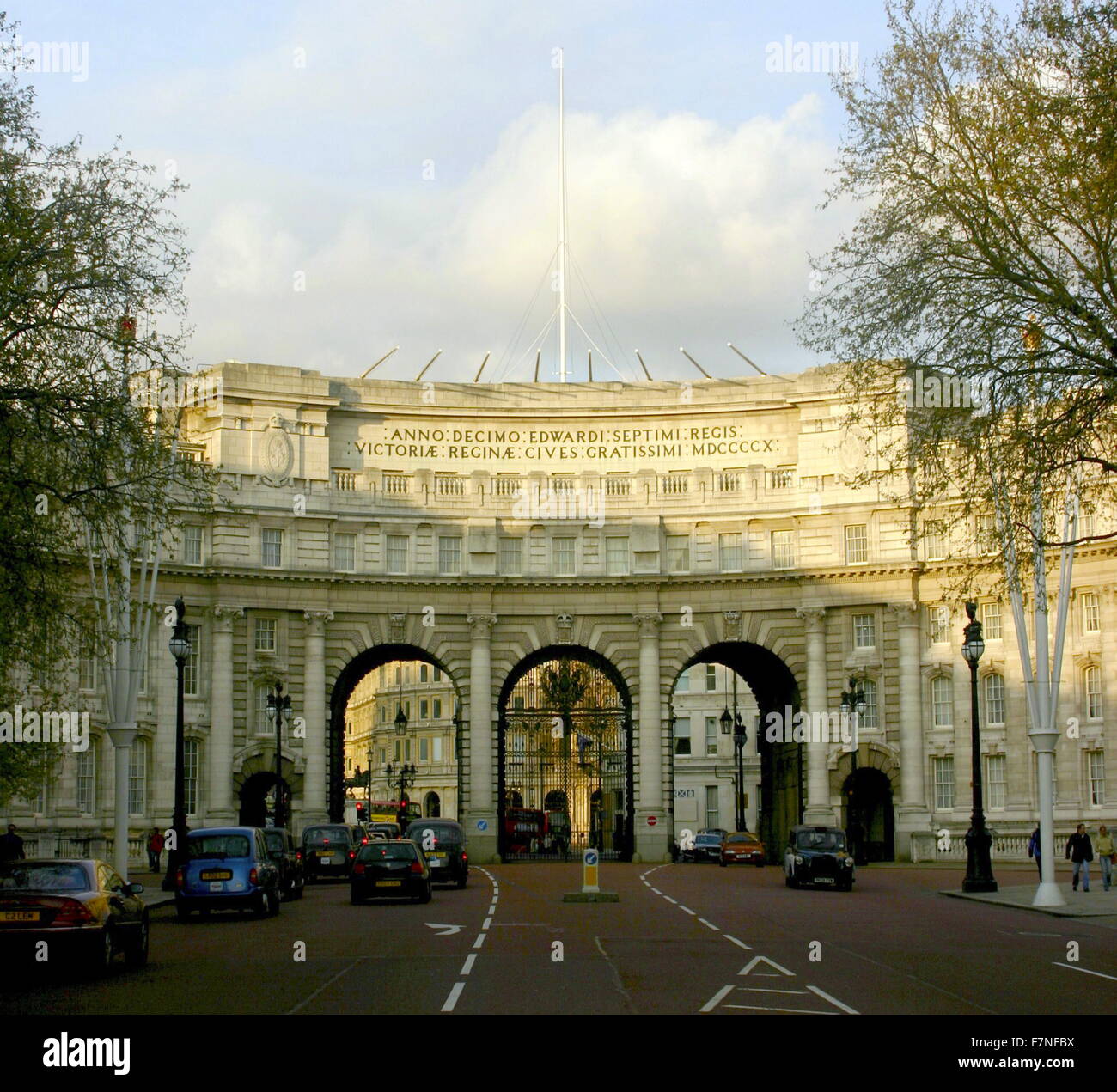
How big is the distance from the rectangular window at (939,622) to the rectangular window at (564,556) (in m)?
15.7

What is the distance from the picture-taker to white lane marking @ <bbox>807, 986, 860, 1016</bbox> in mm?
18230

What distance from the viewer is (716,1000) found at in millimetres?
19266

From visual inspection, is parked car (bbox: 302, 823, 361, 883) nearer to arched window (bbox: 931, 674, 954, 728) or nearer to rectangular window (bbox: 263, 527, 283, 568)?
rectangular window (bbox: 263, 527, 283, 568)

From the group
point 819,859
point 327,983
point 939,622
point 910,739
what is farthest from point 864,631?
point 327,983

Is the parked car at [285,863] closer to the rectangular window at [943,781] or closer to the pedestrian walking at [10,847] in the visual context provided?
the pedestrian walking at [10,847]

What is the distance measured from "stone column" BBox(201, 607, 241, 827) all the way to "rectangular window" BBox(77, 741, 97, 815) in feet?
18.4

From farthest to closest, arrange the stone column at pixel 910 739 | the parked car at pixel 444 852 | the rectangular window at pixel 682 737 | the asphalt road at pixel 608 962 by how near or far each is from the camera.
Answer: the rectangular window at pixel 682 737
the stone column at pixel 910 739
the parked car at pixel 444 852
the asphalt road at pixel 608 962

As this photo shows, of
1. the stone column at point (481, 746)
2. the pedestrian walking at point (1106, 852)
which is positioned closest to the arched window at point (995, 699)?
the stone column at point (481, 746)

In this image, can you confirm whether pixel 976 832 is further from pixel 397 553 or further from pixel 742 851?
pixel 397 553

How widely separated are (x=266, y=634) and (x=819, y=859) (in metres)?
32.1

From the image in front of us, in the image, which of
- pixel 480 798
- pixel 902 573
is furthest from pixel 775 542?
pixel 480 798

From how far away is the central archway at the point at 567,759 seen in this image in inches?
3009

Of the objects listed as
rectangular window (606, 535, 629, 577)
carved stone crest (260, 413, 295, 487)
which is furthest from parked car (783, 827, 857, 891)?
carved stone crest (260, 413, 295, 487)

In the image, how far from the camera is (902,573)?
7219 centimetres
